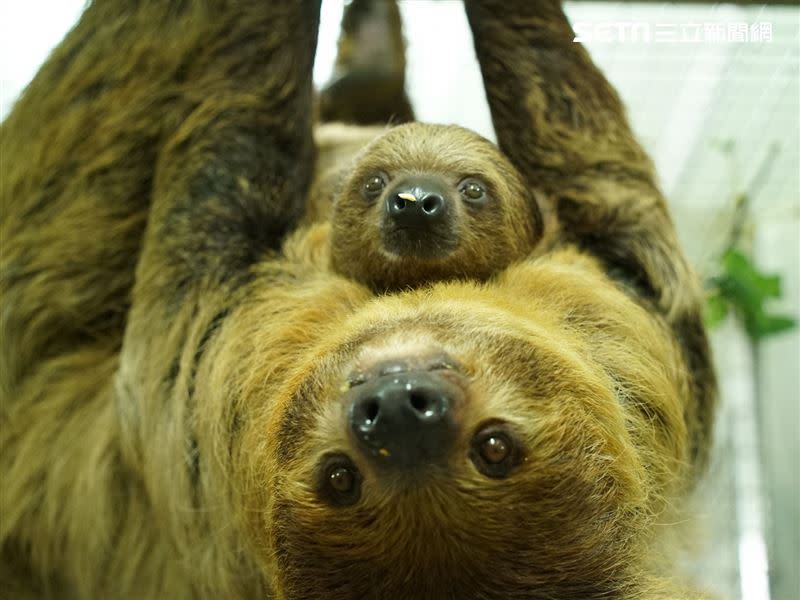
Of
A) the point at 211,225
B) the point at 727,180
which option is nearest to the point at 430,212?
the point at 211,225

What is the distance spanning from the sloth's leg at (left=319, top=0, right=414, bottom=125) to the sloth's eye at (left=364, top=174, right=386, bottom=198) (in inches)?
74.6

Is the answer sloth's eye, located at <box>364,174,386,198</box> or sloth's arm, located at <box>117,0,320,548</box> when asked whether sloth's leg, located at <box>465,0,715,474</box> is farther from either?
sloth's arm, located at <box>117,0,320,548</box>

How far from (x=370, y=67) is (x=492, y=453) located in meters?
3.25

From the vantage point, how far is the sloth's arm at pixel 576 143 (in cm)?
344

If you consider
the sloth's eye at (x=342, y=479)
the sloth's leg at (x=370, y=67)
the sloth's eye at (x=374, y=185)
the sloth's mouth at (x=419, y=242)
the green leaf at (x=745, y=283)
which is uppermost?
the sloth's eye at (x=374, y=185)

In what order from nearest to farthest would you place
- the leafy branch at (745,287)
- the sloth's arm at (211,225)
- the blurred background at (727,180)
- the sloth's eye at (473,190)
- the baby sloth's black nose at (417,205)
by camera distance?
the baby sloth's black nose at (417,205) < the sloth's eye at (473,190) < the sloth's arm at (211,225) < the blurred background at (727,180) < the leafy branch at (745,287)

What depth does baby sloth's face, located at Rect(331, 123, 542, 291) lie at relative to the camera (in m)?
3.10

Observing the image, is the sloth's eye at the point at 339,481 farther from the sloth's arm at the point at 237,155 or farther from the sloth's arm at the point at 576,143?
the sloth's arm at the point at 576,143

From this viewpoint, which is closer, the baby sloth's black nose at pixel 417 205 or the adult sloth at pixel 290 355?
the adult sloth at pixel 290 355

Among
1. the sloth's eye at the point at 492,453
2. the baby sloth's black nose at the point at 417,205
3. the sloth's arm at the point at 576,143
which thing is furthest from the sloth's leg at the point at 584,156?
the sloth's eye at the point at 492,453

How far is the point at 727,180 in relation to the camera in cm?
488

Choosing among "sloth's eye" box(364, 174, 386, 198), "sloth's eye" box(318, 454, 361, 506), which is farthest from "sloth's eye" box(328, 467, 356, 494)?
"sloth's eye" box(364, 174, 386, 198)

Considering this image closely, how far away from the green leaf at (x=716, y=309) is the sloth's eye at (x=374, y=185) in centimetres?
248

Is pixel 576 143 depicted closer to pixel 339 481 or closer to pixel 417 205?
pixel 417 205
